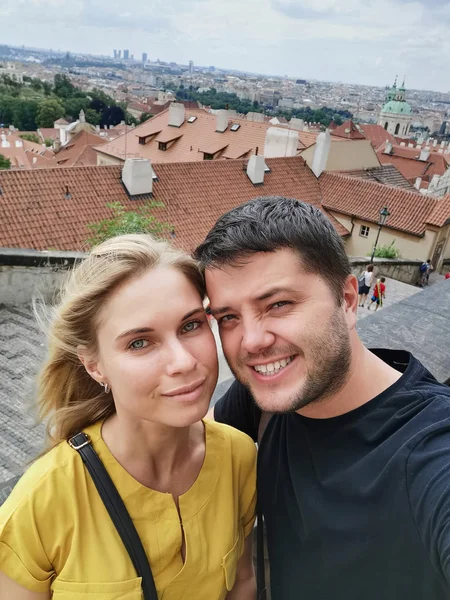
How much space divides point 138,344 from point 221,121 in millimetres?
24482

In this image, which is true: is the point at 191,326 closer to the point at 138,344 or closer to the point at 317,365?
the point at 138,344

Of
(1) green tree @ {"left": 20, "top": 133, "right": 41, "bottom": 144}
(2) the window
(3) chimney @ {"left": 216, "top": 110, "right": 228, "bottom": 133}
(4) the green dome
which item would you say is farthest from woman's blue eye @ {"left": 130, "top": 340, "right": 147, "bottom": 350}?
(4) the green dome

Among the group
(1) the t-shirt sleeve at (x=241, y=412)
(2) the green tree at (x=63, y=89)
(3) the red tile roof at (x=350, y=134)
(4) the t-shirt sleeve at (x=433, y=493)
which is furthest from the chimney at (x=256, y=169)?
(2) the green tree at (x=63, y=89)

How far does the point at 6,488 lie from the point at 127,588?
2.16 feet

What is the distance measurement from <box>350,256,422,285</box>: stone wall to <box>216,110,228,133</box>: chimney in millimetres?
13708

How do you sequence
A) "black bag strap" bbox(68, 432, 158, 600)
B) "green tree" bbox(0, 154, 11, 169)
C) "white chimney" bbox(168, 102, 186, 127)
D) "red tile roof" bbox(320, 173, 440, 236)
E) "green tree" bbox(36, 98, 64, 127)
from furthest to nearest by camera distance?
Result: "green tree" bbox(36, 98, 64, 127) → "green tree" bbox(0, 154, 11, 169) → "white chimney" bbox(168, 102, 186, 127) → "red tile roof" bbox(320, 173, 440, 236) → "black bag strap" bbox(68, 432, 158, 600)

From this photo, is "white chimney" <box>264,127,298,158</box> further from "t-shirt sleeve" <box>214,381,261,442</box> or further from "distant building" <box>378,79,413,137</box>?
"distant building" <box>378,79,413,137</box>

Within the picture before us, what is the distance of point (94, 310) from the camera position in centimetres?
155

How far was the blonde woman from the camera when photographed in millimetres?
1350

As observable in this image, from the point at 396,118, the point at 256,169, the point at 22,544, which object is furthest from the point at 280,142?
the point at 396,118

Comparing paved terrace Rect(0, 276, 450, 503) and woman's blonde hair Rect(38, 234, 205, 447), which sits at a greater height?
woman's blonde hair Rect(38, 234, 205, 447)

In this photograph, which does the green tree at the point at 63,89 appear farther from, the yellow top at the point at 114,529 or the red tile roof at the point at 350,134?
the yellow top at the point at 114,529

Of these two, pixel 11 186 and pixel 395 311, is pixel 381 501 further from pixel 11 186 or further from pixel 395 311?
pixel 11 186

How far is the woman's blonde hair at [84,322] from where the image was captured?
1534 mm
